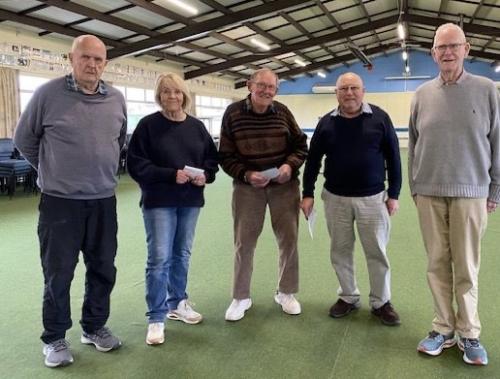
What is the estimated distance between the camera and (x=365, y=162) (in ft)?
8.16

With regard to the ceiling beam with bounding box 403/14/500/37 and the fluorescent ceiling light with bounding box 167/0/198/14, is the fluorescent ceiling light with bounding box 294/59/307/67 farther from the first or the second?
the fluorescent ceiling light with bounding box 167/0/198/14

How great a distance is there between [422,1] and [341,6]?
2.54 metres

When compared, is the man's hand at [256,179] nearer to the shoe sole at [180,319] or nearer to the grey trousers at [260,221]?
the grey trousers at [260,221]

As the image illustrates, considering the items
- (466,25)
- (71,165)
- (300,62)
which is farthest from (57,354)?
(300,62)

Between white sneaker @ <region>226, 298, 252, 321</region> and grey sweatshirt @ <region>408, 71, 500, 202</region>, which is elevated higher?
grey sweatshirt @ <region>408, 71, 500, 202</region>

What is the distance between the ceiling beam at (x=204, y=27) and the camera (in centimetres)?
949

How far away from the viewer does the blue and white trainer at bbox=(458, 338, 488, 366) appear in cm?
212

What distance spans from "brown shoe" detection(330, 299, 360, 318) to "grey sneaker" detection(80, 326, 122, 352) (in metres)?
1.23

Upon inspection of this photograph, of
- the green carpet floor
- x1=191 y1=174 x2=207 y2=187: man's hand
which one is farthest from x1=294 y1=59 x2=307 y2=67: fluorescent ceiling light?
x1=191 y1=174 x2=207 y2=187: man's hand

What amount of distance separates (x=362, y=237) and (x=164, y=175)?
3.83 ft

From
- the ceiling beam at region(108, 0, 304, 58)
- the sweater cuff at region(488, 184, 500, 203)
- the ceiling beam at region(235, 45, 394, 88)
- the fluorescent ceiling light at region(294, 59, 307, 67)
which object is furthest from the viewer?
the ceiling beam at region(235, 45, 394, 88)

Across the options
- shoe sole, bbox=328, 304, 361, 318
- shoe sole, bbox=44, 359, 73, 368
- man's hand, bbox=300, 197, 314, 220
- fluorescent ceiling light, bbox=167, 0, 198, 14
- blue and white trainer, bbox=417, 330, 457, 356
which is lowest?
shoe sole, bbox=44, 359, 73, 368

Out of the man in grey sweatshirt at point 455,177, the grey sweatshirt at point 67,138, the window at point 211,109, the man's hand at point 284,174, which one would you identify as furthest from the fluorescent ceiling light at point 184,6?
the man in grey sweatshirt at point 455,177

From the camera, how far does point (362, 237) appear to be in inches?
102
